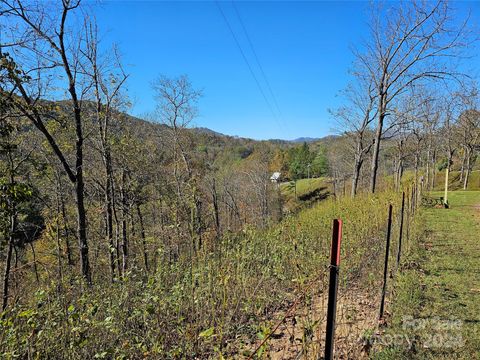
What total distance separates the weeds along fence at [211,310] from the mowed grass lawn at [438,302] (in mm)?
316

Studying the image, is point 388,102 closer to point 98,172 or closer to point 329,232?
point 329,232

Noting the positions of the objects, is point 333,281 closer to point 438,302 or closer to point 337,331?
point 337,331

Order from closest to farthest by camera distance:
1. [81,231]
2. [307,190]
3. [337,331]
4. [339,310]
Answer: [337,331]
[339,310]
[81,231]
[307,190]

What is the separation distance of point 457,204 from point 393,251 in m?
10.7

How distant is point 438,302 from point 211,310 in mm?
3131

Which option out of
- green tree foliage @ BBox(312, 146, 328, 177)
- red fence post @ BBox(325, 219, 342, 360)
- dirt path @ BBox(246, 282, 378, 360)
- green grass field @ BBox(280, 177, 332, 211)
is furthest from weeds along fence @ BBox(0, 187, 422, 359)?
green tree foliage @ BBox(312, 146, 328, 177)

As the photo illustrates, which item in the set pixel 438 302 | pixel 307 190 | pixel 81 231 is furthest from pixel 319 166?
pixel 438 302

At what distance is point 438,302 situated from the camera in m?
4.18

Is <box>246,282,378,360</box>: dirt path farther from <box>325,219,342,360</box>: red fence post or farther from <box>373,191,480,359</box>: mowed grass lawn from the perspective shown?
<box>325,219,342,360</box>: red fence post

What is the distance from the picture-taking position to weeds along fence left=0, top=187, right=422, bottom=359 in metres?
2.80

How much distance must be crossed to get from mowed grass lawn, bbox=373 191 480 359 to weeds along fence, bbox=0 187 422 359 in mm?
316

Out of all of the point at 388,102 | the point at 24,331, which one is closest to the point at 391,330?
the point at 24,331

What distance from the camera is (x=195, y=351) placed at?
3.28m

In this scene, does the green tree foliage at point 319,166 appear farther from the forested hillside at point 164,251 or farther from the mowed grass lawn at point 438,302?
the mowed grass lawn at point 438,302
